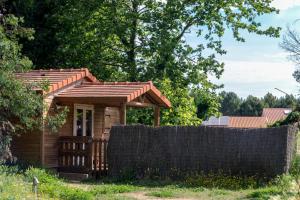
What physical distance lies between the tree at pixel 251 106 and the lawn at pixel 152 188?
9908cm

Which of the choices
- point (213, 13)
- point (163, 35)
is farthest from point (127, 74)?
point (213, 13)

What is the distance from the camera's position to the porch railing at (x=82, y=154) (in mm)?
18375

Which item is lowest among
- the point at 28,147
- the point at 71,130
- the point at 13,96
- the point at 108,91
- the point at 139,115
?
the point at 28,147

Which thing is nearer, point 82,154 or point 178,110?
point 82,154

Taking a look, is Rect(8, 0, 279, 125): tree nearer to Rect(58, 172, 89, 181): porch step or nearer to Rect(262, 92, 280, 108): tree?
Rect(58, 172, 89, 181): porch step

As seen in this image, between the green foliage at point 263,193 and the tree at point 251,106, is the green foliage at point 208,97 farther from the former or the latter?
the tree at point 251,106

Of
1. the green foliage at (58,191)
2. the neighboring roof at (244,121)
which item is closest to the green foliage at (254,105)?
the neighboring roof at (244,121)

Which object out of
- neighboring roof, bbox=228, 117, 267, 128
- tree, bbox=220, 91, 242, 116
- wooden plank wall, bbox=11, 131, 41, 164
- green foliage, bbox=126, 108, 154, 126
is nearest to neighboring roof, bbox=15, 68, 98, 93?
wooden plank wall, bbox=11, 131, 41, 164

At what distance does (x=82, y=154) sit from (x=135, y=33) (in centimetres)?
1196

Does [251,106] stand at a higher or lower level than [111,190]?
higher

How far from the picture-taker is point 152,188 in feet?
50.5

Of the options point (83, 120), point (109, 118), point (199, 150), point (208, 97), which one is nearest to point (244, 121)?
point (208, 97)

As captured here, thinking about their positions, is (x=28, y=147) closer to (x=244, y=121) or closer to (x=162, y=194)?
(x=162, y=194)

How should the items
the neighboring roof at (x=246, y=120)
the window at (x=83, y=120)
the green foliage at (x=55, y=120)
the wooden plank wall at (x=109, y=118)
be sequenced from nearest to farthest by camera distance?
the green foliage at (x=55, y=120)
the window at (x=83, y=120)
the wooden plank wall at (x=109, y=118)
the neighboring roof at (x=246, y=120)
